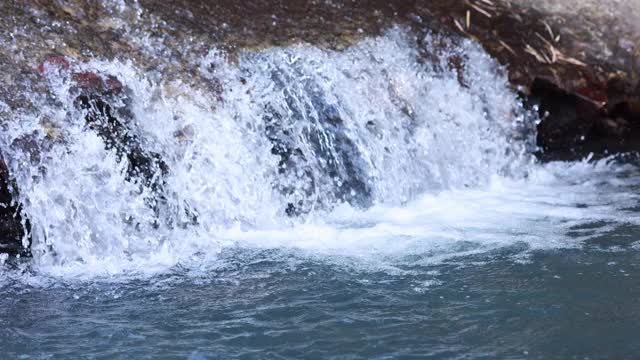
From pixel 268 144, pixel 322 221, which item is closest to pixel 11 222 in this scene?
pixel 268 144

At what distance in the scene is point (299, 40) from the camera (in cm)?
642

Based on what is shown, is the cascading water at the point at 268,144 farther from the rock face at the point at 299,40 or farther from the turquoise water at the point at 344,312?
the turquoise water at the point at 344,312

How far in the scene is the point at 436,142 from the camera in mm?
6617

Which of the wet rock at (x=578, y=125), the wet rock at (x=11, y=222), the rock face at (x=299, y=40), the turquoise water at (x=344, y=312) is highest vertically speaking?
the rock face at (x=299, y=40)

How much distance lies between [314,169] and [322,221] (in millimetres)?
446

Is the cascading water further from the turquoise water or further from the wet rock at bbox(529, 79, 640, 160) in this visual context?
the turquoise water

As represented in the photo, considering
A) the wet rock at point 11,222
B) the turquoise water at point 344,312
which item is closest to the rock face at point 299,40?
the wet rock at point 11,222

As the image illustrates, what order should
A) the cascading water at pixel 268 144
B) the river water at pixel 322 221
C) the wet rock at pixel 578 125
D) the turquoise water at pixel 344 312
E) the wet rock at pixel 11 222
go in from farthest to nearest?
the wet rock at pixel 578 125 → the cascading water at pixel 268 144 → the wet rock at pixel 11 222 → the river water at pixel 322 221 → the turquoise water at pixel 344 312

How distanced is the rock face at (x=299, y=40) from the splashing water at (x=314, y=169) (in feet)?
0.30

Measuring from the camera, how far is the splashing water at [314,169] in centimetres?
505

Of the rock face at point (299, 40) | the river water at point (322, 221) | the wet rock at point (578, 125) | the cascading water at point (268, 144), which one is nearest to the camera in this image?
the river water at point (322, 221)

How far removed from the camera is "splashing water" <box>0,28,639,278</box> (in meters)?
5.05

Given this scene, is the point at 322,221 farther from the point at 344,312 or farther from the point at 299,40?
the point at 344,312

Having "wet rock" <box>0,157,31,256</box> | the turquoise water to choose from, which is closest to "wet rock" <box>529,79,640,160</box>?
the turquoise water
